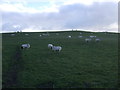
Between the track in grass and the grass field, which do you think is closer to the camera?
the grass field

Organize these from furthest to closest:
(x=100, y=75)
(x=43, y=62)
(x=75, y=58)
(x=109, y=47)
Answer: (x=109, y=47), (x=75, y=58), (x=43, y=62), (x=100, y=75)

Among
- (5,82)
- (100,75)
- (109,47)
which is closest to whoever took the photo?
(5,82)

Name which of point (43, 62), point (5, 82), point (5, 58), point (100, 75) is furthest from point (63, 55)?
point (5, 82)

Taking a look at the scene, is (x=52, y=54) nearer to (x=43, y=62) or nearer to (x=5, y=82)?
(x=43, y=62)

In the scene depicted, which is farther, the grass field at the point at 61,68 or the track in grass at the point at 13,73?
the track in grass at the point at 13,73

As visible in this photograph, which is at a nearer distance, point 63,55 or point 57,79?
point 57,79

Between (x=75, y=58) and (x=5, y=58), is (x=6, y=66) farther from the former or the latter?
(x=75, y=58)

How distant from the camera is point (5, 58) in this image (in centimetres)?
4675

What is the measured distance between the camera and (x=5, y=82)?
109 feet

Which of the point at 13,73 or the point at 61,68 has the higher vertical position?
the point at 61,68

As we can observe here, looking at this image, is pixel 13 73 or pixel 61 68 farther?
pixel 61 68

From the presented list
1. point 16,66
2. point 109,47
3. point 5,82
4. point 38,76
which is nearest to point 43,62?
point 16,66

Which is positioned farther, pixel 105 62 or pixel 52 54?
pixel 52 54

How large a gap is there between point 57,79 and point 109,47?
92.7 feet
